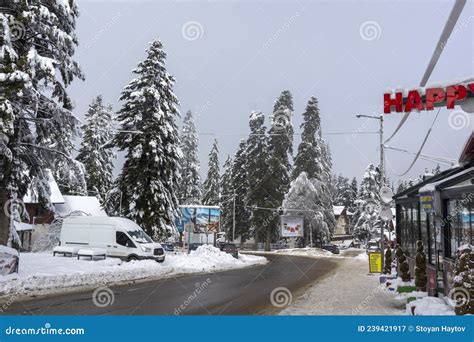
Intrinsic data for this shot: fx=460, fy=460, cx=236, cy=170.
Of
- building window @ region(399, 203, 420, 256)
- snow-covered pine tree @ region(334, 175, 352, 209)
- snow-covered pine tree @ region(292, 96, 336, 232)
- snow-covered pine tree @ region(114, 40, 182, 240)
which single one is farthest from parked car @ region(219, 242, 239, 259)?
snow-covered pine tree @ region(334, 175, 352, 209)

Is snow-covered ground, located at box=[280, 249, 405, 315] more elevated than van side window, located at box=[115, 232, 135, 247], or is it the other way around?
van side window, located at box=[115, 232, 135, 247]

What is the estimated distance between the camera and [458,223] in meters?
12.4

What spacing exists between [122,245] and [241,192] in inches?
1630

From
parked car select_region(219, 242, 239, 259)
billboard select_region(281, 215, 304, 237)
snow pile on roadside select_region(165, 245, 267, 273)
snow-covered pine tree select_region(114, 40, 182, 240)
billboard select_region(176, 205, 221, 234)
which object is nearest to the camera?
snow pile on roadside select_region(165, 245, 267, 273)

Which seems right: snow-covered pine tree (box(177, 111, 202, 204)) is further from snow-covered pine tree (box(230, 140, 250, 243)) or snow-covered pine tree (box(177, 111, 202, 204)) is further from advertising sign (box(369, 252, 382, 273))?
advertising sign (box(369, 252, 382, 273))

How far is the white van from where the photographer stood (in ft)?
80.0

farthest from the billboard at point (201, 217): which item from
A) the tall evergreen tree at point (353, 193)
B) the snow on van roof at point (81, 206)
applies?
the tall evergreen tree at point (353, 193)

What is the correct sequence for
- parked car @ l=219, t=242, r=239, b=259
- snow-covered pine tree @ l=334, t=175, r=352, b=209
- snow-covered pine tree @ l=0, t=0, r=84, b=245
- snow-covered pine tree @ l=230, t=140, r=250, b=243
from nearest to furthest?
snow-covered pine tree @ l=0, t=0, r=84, b=245 < parked car @ l=219, t=242, r=239, b=259 < snow-covered pine tree @ l=230, t=140, r=250, b=243 < snow-covered pine tree @ l=334, t=175, r=352, b=209

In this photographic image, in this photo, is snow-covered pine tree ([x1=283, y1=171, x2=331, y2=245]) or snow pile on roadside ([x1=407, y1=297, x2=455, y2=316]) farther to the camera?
snow-covered pine tree ([x1=283, y1=171, x2=331, y2=245])

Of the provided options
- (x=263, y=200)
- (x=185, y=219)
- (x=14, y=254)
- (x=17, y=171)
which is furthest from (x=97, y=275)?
(x=263, y=200)

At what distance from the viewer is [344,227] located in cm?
10394

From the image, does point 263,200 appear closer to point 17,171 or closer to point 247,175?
point 247,175

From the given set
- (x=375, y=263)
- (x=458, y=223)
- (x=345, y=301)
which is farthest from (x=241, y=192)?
(x=458, y=223)

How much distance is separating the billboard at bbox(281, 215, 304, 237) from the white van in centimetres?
3318
